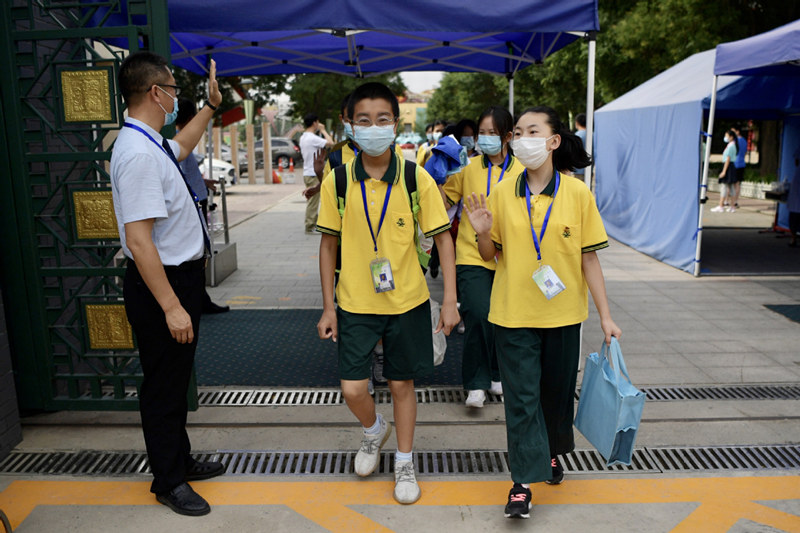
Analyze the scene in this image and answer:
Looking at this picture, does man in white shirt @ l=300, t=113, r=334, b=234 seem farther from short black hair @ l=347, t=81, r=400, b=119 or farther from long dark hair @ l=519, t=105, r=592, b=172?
long dark hair @ l=519, t=105, r=592, b=172

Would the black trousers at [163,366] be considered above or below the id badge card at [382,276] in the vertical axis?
below

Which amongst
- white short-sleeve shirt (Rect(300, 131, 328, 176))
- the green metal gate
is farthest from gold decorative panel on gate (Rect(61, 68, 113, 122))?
white short-sleeve shirt (Rect(300, 131, 328, 176))

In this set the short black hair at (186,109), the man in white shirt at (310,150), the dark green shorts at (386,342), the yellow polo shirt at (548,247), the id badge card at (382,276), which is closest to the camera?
the yellow polo shirt at (548,247)

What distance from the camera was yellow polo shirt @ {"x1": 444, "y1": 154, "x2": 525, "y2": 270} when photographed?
13.9 feet

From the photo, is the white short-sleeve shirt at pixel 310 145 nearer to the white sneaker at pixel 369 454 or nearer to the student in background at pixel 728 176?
the white sneaker at pixel 369 454

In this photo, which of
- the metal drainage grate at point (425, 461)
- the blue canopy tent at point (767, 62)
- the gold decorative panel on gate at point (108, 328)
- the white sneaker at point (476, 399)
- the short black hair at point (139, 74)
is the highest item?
the blue canopy tent at point (767, 62)

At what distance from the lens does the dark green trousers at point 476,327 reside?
13.9 ft

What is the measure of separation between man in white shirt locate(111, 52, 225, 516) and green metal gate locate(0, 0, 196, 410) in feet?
2.53

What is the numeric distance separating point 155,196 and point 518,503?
6.60ft

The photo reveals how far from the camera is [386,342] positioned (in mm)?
3262

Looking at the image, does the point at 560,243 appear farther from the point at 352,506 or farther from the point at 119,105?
the point at 119,105

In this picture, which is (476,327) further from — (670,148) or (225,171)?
(225,171)

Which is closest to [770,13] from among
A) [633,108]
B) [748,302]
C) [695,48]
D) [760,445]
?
[695,48]

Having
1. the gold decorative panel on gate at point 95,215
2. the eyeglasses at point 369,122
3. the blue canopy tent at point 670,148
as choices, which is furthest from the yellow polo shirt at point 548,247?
the blue canopy tent at point 670,148
